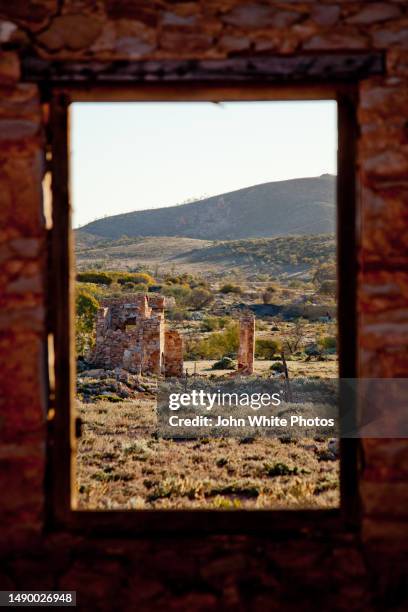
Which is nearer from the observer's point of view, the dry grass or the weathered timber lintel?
the weathered timber lintel

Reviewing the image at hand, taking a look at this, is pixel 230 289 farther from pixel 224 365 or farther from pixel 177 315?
pixel 224 365

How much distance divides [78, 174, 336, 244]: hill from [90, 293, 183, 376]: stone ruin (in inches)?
1685

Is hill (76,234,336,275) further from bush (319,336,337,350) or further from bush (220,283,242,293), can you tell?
bush (319,336,337,350)

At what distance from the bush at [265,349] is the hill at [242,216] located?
36588 mm

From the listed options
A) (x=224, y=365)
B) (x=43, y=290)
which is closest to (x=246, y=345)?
(x=224, y=365)

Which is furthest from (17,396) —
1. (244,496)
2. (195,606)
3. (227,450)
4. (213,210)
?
(213,210)

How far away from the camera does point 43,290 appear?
261 cm

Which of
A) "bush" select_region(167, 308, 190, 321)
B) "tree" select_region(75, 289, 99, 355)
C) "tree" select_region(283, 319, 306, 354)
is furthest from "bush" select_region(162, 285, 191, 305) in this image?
"tree" select_region(75, 289, 99, 355)

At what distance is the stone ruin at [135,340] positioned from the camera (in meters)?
16.3

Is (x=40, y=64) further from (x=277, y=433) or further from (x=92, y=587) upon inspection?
(x=277, y=433)

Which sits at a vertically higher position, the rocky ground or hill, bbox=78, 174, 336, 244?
hill, bbox=78, 174, 336, 244

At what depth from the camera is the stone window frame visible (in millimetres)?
2578

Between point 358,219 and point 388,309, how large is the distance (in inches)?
15.3

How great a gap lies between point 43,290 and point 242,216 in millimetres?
Answer: 64826
